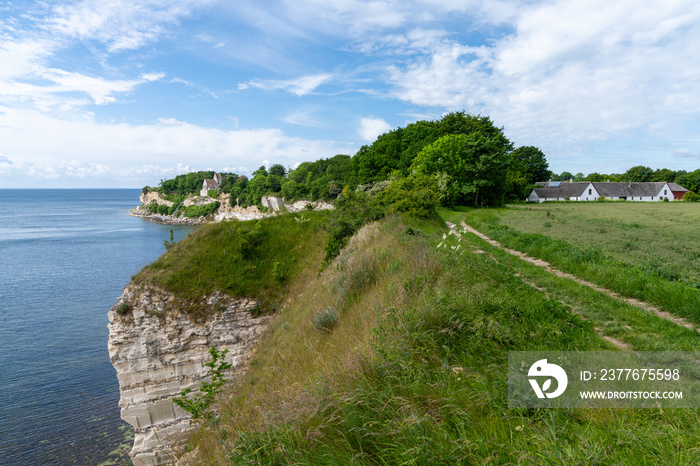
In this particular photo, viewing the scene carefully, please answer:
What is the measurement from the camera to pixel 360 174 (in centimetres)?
5538

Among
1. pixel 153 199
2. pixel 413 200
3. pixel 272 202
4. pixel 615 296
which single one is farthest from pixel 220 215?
pixel 615 296

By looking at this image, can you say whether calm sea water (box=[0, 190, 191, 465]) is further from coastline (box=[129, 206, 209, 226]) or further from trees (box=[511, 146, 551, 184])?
trees (box=[511, 146, 551, 184])

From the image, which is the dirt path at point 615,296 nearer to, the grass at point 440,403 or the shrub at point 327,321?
the grass at point 440,403

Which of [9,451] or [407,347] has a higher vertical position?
[407,347]

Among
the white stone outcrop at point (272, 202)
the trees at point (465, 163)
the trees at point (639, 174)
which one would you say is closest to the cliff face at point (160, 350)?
the trees at point (465, 163)

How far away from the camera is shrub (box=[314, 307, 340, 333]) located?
315 inches

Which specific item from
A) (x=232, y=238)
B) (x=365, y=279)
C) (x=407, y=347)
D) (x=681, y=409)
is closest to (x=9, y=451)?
(x=232, y=238)

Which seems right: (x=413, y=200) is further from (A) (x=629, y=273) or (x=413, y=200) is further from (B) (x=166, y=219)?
(B) (x=166, y=219)

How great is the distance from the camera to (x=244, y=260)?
2427 centimetres

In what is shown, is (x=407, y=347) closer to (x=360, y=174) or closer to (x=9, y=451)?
(x=9, y=451)

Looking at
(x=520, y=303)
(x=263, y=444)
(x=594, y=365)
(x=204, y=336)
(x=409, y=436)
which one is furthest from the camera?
(x=204, y=336)

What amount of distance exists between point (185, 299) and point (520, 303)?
20.2 meters

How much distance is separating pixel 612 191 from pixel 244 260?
104 metres

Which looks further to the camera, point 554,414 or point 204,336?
point 204,336
